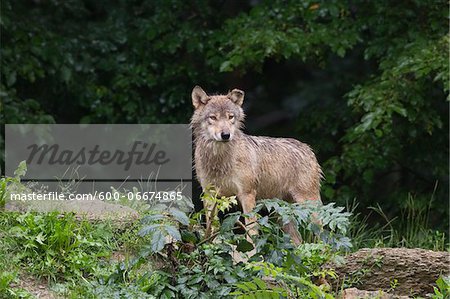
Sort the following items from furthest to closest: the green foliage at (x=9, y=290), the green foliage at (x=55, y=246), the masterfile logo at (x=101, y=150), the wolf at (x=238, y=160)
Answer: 1. the masterfile logo at (x=101, y=150)
2. the wolf at (x=238, y=160)
3. the green foliage at (x=55, y=246)
4. the green foliage at (x=9, y=290)

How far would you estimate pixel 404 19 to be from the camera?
11062mm

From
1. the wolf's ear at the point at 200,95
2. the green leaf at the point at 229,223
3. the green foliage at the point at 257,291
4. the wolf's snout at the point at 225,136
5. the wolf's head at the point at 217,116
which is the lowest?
the green foliage at the point at 257,291

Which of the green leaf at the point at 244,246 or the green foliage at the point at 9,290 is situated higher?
the green foliage at the point at 9,290

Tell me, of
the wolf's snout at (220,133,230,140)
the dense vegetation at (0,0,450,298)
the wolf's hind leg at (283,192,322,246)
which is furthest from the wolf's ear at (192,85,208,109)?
the dense vegetation at (0,0,450,298)

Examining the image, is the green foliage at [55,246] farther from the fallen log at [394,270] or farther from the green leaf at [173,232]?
the fallen log at [394,270]

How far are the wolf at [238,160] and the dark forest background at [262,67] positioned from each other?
5.23ft

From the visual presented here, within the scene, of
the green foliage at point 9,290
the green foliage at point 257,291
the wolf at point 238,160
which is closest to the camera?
the green foliage at point 257,291

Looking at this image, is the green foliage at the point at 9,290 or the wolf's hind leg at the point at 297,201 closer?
the green foliage at the point at 9,290

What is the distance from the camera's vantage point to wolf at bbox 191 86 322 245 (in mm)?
8242

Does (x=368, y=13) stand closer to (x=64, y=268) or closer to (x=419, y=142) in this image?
(x=419, y=142)

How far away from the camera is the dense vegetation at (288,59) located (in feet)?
34.1

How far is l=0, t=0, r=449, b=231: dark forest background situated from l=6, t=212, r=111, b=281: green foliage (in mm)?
3865

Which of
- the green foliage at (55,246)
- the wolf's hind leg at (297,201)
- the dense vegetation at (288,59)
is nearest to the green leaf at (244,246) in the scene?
the green foliage at (55,246)

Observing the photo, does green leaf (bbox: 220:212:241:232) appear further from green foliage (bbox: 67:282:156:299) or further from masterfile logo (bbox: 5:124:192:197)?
masterfile logo (bbox: 5:124:192:197)
